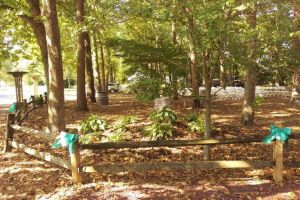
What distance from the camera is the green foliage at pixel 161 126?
33.7 ft

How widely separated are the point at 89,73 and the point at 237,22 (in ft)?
53.8

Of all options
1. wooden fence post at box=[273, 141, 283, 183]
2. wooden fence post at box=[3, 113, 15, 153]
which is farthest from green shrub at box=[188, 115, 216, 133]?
wooden fence post at box=[3, 113, 15, 153]

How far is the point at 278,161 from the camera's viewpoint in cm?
641

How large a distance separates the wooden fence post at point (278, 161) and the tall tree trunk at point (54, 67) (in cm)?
656

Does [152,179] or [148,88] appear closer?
[152,179]

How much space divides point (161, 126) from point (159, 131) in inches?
10.9

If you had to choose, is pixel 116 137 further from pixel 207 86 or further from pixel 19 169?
pixel 207 86

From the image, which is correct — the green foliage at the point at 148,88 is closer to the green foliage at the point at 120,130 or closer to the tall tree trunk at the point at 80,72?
the green foliage at the point at 120,130

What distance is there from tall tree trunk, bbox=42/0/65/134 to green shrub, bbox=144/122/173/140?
110 inches

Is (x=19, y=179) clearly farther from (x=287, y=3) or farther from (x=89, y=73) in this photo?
(x=89, y=73)

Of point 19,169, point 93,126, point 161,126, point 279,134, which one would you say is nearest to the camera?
point 279,134

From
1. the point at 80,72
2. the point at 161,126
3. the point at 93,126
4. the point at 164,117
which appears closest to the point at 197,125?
the point at 164,117

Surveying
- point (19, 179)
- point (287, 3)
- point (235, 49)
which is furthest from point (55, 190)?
point (287, 3)

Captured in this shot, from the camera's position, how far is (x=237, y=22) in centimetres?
755
